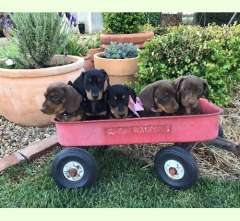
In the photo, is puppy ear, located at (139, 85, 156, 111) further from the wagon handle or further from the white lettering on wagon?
the wagon handle

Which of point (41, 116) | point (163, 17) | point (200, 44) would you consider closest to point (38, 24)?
point (41, 116)

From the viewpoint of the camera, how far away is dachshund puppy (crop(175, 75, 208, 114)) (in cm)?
290

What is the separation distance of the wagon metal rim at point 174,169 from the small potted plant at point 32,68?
1566 mm

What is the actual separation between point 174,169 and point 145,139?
29 centimetres

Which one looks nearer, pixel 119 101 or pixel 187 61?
pixel 119 101

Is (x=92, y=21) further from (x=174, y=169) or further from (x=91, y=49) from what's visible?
(x=174, y=169)

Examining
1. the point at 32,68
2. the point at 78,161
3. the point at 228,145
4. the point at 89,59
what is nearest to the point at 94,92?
the point at 78,161

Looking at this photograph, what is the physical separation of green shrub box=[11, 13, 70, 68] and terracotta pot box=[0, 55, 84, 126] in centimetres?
32

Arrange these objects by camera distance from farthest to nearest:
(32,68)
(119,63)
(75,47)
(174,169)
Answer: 1. (75,47)
2. (119,63)
3. (32,68)
4. (174,169)

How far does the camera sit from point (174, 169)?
3008mm

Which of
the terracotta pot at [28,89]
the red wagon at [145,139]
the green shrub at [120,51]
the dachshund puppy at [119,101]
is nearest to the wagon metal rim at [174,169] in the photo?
the red wagon at [145,139]

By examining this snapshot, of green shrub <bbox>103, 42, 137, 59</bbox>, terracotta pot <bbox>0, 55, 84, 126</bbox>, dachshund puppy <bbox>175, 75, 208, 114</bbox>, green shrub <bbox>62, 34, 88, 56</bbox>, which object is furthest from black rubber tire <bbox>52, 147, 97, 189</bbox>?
green shrub <bbox>62, 34, 88, 56</bbox>

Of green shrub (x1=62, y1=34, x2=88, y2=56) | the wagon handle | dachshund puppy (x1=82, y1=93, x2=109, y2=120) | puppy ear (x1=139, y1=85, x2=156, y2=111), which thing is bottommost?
the wagon handle

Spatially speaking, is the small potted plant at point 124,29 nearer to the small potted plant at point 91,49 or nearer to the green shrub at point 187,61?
the small potted plant at point 91,49
